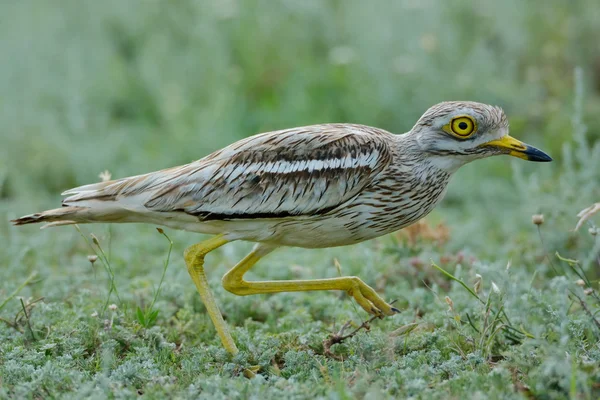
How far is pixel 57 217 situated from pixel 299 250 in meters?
2.52

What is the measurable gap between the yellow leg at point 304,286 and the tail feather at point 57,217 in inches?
36.0

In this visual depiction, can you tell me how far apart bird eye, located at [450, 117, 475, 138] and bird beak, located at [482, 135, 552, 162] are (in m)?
0.12

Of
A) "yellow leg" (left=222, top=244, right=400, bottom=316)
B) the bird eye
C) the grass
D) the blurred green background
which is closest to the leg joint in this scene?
"yellow leg" (left=222, top=244, right=400, bottom=316)

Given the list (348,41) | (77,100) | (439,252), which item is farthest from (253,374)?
(348,41)

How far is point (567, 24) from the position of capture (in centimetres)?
841

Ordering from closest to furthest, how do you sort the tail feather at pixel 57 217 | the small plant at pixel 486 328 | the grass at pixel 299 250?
the grass at pixel 299 250 < the small plant at pixel 486 328 < the tail feather at pixel 57 217

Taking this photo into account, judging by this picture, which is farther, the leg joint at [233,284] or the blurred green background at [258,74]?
the blurred green background at [258,74]

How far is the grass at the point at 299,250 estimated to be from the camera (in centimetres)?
398

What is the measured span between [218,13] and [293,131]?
5281 millimetres

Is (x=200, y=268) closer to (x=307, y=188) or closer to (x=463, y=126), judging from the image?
(x=307, y=188)

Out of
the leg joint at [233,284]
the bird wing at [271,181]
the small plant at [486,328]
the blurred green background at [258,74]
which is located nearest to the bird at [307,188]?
the bird wing at [271,181]

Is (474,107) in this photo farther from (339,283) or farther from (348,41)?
(348,41)

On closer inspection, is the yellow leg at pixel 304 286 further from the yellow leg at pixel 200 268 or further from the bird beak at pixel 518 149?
the bird beak at pixel 518 149

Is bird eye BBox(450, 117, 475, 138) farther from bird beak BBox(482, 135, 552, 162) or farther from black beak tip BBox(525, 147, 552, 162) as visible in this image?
black beak tip BBox(525, 147, 552, 162)
